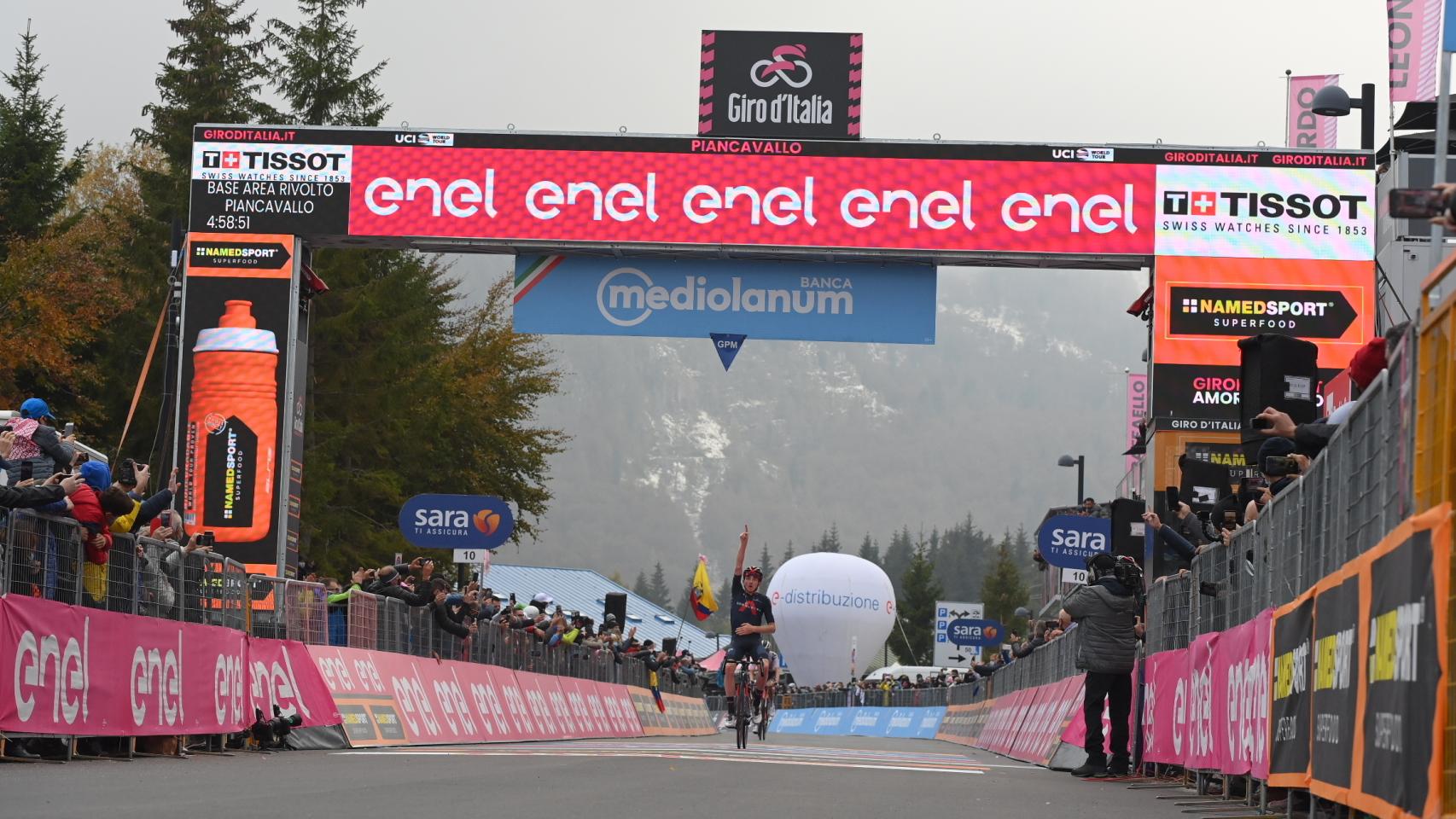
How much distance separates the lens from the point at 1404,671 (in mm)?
6277

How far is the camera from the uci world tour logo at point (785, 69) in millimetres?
27875

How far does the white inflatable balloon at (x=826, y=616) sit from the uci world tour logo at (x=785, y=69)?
7571cm

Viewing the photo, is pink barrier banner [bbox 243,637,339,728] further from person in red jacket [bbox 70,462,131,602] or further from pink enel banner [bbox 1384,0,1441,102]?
pink enel banner [bbox 1384,0,1441,102]

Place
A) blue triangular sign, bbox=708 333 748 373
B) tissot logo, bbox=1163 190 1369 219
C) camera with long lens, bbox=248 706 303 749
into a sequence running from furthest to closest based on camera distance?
blue triangular sign, bbox=708 333 748 373 < tissot logo, bbox=1163 190 1369 219 < camera with long lens, bbox=248 706 303 749

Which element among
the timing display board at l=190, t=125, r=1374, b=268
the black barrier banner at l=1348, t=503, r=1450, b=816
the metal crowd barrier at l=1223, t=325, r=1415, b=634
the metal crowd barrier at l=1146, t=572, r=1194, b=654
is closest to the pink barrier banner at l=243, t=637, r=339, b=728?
the metal crowd barrier at l=1146, t=572, r=1194, b=654

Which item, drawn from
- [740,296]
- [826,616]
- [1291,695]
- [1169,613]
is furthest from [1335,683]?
[826,616]

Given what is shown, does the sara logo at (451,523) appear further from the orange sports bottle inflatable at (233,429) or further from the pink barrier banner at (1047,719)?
the pink barrier banner at (1047,719)

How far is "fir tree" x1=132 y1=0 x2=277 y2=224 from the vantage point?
44781 millimetres

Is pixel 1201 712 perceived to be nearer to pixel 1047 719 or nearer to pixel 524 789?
pixel 524 789

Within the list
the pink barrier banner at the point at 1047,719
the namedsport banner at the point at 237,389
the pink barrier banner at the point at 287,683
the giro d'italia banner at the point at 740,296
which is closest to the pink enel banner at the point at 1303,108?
the giro d'italia banner at the point at 740,296

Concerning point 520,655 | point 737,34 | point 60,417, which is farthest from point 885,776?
point 60,417

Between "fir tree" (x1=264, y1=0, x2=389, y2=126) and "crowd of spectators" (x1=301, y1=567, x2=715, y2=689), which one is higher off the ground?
"fir tree" (x1=264, y1=0, x2=389, y2=126)

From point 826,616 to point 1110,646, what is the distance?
3482 inches

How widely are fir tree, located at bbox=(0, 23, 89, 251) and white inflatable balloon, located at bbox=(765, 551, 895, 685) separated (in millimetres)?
62594
